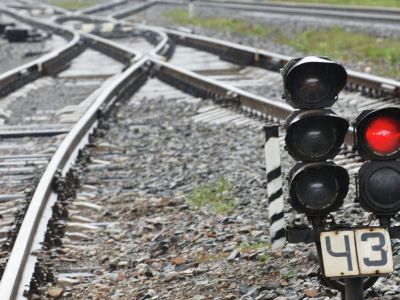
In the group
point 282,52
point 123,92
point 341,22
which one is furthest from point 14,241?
point 341,22

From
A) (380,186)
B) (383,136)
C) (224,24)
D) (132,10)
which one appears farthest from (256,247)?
(132,10)

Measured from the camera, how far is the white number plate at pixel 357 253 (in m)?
3.86

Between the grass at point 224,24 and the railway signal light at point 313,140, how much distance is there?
20864mm

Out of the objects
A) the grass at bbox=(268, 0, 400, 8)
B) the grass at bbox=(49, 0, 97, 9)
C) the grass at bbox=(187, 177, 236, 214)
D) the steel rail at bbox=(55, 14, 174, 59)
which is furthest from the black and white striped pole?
the grass at bbox=(49, 0, 97, 9)

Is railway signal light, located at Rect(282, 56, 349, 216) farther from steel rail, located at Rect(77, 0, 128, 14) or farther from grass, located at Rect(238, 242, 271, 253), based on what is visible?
steel rail, located at Rect(77, 0, 128, 14)

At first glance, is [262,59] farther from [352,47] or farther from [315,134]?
[315,134]

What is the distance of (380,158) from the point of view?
3838 millimetres

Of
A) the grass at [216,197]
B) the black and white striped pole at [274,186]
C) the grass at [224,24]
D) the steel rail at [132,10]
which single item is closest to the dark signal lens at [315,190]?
the black and white striped pole at [274,186]

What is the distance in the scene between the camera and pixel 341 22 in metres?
25.8

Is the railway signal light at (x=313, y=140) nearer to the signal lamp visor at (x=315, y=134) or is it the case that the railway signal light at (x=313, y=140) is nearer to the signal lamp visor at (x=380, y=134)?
the signal lamp visor at (x=315, y=134)

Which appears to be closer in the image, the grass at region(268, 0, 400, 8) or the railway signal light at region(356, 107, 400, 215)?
the railway signal light at region(356, 107, 400, 215)

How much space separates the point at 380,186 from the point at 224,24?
25815 millimetres

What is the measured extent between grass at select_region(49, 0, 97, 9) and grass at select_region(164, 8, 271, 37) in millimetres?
10727

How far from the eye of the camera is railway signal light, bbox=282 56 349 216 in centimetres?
391
